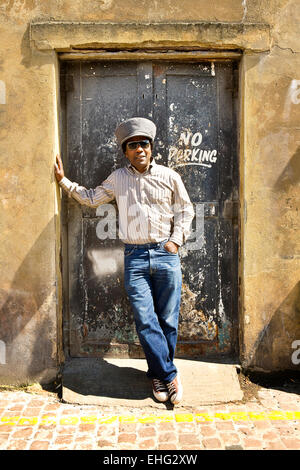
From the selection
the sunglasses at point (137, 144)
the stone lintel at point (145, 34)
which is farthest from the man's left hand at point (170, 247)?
the stone lintel at point (145, 34)

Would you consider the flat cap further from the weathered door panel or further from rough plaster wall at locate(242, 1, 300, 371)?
rough plaster wall at locate(242, 1, 300, 371)

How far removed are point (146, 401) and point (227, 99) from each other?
9.75 feet

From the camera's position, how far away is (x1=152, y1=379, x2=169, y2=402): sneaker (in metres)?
3.95

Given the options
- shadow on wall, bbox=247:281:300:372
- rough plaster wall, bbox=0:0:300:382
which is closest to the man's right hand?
rough plaster wall, bbox=0:0:300:382

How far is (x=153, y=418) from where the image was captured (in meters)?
3.74

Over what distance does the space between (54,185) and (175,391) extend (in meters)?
2.18

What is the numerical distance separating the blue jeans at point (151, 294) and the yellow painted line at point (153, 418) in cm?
37

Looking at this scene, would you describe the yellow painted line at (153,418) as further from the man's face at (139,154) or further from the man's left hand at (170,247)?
the man's face at (139,154)

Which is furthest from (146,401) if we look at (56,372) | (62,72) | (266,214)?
(62,72)

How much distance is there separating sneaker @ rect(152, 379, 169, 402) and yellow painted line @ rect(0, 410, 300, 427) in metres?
0.19

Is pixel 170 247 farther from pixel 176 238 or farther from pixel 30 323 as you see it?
pixel 30 323

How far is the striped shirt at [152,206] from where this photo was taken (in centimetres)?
396

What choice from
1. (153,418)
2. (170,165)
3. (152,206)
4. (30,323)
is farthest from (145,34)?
(153,418)

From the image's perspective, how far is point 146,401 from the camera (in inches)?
156
